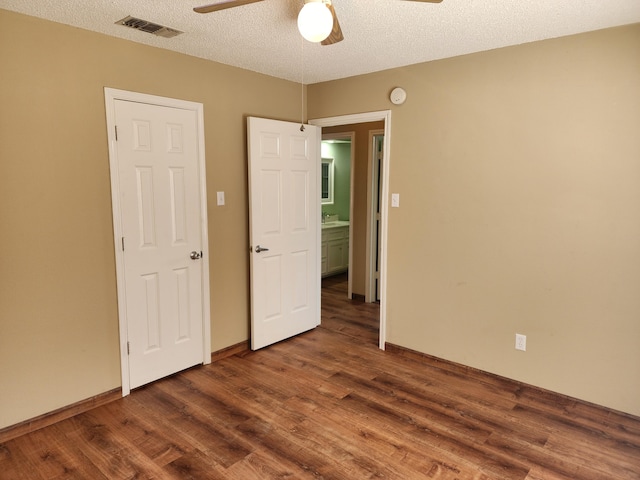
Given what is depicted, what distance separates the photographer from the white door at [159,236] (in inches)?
111

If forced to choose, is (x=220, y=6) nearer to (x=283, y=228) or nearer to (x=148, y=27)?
(x=148, y=27)

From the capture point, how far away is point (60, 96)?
2.48 metres

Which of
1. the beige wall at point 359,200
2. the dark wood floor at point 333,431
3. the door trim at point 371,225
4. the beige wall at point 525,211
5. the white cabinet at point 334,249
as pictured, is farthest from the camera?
the white cabinet at point 334,249

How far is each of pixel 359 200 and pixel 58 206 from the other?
3391mm

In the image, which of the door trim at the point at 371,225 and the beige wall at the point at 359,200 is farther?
the beige wall at the point at 359,200

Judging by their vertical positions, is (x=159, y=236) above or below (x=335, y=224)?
above

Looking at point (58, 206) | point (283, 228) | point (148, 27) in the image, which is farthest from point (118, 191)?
point (283, 228)

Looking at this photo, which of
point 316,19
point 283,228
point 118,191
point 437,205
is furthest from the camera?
point 283,228

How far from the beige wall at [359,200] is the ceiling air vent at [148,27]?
2789 millimetres

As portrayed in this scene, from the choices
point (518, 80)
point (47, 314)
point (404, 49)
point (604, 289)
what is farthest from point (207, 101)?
point (604, 289)

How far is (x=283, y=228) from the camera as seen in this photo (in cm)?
379

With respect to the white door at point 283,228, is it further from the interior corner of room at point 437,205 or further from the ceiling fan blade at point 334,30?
the ceiling fan blade at point 334,30

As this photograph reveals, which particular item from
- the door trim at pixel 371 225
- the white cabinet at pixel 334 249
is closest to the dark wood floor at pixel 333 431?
the door trim at pixel 371 225

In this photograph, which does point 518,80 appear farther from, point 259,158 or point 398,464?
point 398,464
